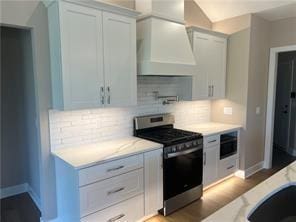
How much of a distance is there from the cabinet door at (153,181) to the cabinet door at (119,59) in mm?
679

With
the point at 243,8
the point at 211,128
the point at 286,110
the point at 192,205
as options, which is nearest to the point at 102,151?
the point at 192,205

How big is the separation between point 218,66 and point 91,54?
90.0 inches

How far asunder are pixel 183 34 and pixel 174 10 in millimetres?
324

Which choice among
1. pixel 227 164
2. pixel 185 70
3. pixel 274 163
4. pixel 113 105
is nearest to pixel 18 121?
pixel 113 105

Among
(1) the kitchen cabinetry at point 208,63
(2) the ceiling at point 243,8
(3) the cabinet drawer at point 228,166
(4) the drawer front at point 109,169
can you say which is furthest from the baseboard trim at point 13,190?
(2) the ceiling at point 243,8

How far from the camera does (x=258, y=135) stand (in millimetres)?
4082

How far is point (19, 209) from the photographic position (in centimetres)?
291

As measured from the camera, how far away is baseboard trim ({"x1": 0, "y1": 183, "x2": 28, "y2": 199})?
320 centimetres

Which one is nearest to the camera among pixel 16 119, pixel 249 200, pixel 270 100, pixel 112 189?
A: pixel 249 200

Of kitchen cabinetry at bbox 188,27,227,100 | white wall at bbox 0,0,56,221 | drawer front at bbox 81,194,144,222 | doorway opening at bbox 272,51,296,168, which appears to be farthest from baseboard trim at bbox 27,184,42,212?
doorway opening at bbox 272,51,296,168

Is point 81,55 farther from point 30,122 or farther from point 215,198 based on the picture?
point 215,198

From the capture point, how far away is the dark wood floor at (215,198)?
107 inches

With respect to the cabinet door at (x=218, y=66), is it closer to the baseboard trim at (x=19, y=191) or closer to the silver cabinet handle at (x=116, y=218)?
the silver cabinet handle at (x=116, y=218)

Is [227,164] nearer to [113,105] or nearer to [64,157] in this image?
[113,105]
